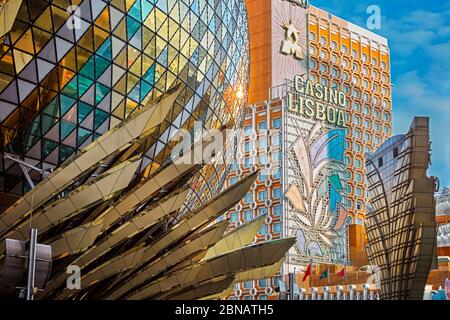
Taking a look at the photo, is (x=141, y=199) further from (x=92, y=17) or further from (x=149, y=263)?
(x=92, y=17)

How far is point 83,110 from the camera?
27562 millimetres

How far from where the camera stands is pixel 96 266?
90.3 ft

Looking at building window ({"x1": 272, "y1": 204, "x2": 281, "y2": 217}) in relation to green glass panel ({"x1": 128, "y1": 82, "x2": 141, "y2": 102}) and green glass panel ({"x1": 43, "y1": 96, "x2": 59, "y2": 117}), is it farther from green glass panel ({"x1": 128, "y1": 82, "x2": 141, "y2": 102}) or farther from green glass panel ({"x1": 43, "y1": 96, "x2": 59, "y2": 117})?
green glass panel ({"x1": 43, "y1": 96, "x2": 59, "y2": 117})

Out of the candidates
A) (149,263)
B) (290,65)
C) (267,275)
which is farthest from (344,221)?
(149,263)

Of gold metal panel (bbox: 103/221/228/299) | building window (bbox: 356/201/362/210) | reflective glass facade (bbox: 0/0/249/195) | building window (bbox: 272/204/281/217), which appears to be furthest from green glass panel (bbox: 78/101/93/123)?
building window (bbox: 356/201/362/210)

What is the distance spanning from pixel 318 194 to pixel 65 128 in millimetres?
58780

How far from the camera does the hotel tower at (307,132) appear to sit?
8094 centimetres

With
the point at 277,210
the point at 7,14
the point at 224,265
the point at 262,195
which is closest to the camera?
the point at 7,14

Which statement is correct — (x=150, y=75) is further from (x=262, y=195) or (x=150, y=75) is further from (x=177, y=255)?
(x=262, y=195)

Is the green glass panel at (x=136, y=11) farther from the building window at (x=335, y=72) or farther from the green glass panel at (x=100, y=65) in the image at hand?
the building window at (x=335, y=72)

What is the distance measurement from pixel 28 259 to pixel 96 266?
41.7ft

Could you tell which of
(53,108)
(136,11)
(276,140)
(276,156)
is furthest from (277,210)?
(53,108)

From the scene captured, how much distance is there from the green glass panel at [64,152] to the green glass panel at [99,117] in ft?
4.04

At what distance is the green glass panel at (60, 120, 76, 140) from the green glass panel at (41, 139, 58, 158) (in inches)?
16.1
